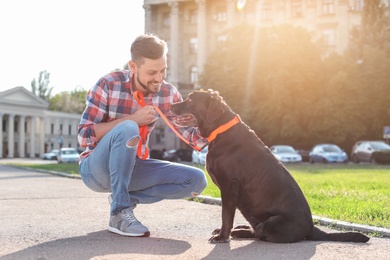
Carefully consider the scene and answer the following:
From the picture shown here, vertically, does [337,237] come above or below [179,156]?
above

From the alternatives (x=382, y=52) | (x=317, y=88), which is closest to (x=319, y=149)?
(x=317, y=88)

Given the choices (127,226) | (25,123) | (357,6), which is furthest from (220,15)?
(127,226)

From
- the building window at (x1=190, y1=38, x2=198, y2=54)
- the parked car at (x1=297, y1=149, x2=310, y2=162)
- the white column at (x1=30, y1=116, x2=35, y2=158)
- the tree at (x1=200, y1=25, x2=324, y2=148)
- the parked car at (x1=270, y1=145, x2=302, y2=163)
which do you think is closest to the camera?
the parked car at (x1=270, y1=145, x2=302, y2=163)

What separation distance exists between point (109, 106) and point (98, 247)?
1451mm

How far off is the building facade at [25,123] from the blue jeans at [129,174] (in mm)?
98791

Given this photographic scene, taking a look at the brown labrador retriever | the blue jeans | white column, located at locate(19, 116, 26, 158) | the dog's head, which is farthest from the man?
white column, located at locate(19, 116, 26, 158)

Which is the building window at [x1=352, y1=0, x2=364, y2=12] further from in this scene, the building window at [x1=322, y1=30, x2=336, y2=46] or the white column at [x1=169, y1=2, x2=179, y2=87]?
the white column at [x1=169, y1=2, x2=179, y2=87]

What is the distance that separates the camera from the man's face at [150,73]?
5.43 meters

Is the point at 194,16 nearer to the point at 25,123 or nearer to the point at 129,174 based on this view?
the point at 25,123

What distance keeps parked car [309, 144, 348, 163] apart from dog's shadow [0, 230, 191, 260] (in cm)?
3285

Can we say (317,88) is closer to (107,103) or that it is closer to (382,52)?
(382,52)

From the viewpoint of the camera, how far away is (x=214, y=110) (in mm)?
5156

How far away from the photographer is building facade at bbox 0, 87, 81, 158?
102938 millimetres

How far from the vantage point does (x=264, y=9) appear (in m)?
65.1
